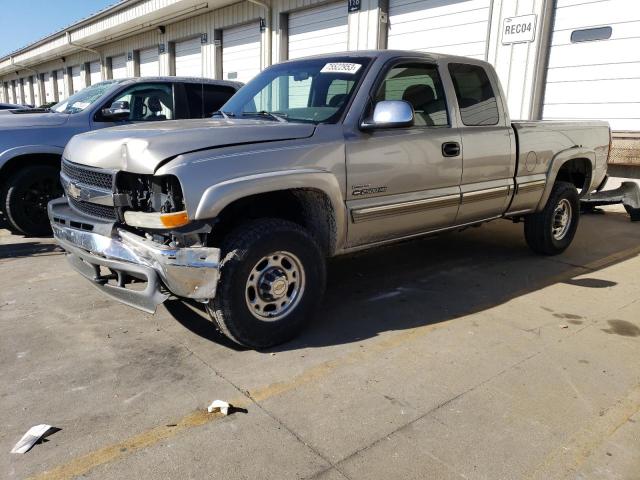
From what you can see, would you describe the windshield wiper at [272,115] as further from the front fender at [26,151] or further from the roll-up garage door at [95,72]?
the roll-up garage door at [95,72]

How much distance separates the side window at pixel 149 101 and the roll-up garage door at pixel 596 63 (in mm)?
6435

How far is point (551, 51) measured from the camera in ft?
28.9

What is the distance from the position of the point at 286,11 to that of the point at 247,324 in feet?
38.9

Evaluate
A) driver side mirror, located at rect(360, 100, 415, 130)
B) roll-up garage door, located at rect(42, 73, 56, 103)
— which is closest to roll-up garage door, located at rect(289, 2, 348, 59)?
driver side mirror, located at rect(360, 100, 415, 130)

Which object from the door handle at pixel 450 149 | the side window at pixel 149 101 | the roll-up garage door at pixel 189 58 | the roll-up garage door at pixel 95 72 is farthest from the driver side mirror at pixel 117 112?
the roll-up garage door at pixel 95 72

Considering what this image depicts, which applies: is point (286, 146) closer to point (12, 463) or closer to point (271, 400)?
point (271, 400)

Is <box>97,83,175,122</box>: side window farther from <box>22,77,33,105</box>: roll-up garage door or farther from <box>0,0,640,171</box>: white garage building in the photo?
<box>22,77,33,105</box>: roll-up garage door

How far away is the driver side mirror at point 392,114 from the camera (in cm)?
350

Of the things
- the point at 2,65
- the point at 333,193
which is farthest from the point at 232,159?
the point at 2,65

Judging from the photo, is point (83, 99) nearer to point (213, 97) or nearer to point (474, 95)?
point (213, 97)

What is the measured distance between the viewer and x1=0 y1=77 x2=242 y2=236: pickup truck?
19.0 feet

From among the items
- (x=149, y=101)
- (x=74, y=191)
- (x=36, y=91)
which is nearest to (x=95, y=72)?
(x=36, y=91)

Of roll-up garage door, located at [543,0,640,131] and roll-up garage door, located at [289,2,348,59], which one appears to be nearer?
roll-up garage door, located at [543,0,640,131]

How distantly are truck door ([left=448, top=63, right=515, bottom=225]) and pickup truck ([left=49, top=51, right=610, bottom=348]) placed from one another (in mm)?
16
